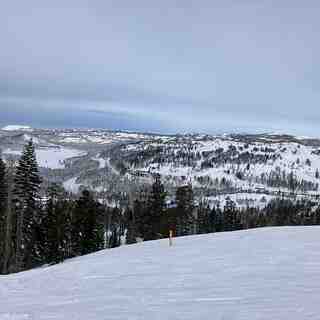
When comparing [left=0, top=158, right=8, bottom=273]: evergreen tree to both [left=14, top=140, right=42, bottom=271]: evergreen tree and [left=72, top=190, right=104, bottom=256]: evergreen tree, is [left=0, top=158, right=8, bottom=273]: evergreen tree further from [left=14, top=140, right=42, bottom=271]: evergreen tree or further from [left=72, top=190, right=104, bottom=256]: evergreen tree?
[left=72, top=190, right=104, bottom=256]: evergreen tree

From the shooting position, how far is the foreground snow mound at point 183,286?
10.7m

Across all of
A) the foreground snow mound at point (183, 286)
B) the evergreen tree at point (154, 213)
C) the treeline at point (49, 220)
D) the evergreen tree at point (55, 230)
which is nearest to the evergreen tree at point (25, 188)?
the treeline at point (49, 220)

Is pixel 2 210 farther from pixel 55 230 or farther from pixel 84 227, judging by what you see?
pixel 84 227

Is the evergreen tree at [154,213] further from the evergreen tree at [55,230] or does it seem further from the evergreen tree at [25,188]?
the evergreen tree at [25,188]

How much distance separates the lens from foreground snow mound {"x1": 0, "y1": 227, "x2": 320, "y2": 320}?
1066cm

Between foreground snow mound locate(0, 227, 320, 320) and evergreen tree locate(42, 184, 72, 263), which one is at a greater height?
foreground snow mound locate(0, 227, 320, 320)

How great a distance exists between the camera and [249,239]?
26.3m

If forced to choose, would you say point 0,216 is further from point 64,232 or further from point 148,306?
point 148,306

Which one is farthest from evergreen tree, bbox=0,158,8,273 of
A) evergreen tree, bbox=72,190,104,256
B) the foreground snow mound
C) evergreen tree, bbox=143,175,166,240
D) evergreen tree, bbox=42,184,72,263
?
the foreground snow mound

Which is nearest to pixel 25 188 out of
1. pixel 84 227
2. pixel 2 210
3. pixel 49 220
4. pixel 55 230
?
pixel 2 210

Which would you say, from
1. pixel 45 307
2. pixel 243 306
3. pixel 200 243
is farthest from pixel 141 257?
pixel 243 306

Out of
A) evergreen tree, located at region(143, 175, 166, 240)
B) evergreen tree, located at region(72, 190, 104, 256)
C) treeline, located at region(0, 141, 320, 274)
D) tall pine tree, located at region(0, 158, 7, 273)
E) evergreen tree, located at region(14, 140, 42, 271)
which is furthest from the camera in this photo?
→ evergreen tree, located at region(143, 175, 166, 240)

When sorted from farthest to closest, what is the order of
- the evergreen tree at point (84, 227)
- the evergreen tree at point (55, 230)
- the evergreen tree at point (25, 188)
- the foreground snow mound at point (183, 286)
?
1. the evergreen tree at point (84, 227)
2. the evergreen tree at point (55, 230)
3. the evergreen tree at point (25, 188)
4. the foreground snow mound at point (183, 286)

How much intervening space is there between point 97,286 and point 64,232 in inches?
1522
